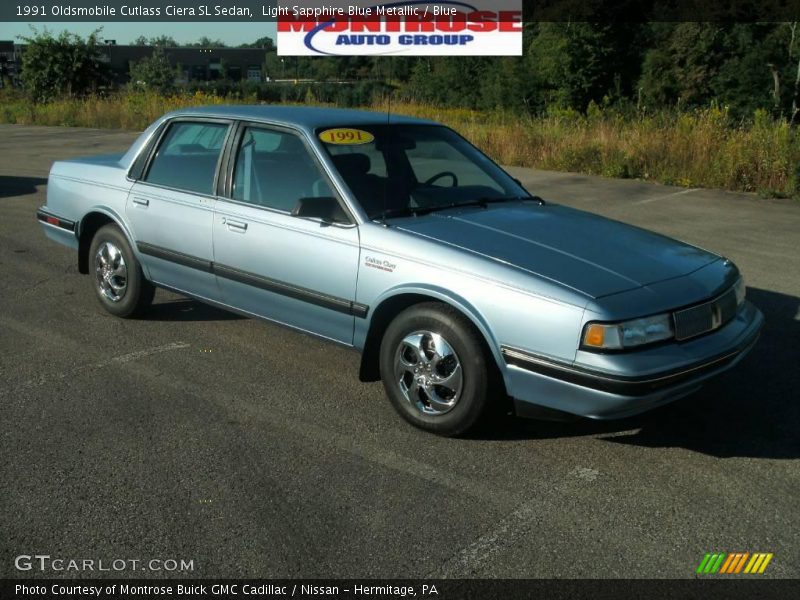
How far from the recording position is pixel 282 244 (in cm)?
493

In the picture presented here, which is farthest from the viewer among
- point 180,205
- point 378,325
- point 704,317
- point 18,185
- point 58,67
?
point 58,67

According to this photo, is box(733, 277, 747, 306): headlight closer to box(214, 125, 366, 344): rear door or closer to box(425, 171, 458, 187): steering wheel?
box(425, 171, 458, 187): steering wheel

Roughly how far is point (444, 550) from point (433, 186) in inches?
98.9

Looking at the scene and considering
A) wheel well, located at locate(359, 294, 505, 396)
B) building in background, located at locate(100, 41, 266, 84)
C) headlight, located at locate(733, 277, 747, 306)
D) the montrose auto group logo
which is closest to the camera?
wheel well, located at locate(359, 294, 505, 396)

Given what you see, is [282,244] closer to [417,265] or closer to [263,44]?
[417,265]

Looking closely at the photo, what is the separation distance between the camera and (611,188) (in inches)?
565

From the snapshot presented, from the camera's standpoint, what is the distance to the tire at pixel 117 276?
6141 mm

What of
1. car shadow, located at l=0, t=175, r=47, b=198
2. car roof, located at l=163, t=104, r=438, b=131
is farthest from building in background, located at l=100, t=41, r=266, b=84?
car roof, located at l=163, t=104, r=438, b=131

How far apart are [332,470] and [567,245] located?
1676 millimetres

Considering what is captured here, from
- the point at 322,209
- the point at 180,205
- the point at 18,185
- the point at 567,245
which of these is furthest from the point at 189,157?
the point at 18,185

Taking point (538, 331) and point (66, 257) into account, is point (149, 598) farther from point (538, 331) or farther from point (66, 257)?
point (66, 257)

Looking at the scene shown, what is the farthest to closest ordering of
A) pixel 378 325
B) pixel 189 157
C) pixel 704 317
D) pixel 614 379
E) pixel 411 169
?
pixel 189 157
pixel 411 169
pixel 378 325
pixel 704 317
pixel 614 379

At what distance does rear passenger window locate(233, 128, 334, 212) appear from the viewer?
197 inches

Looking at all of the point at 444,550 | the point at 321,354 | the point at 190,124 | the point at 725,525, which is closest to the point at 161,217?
Result: the point at 190,124
